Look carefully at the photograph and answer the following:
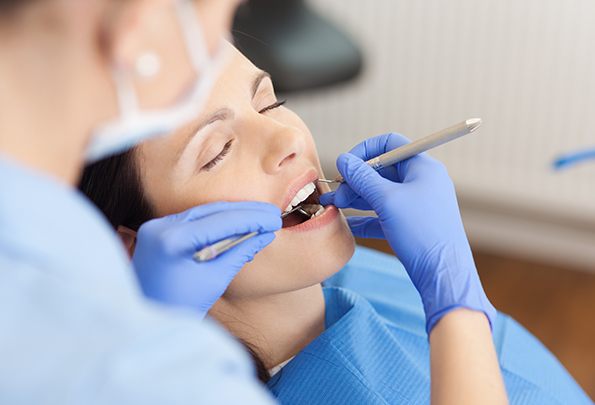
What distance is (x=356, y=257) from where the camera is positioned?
1.84 metres

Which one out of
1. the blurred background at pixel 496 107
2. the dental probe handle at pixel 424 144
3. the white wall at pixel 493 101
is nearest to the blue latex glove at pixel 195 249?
the dental probe handle at pixel 424 144

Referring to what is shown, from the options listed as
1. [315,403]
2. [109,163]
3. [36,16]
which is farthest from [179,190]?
[36,16]

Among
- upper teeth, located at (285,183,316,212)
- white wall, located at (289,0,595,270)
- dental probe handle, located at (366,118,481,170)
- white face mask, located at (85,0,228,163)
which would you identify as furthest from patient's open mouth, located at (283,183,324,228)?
white wall, located at (289,0,595,270)

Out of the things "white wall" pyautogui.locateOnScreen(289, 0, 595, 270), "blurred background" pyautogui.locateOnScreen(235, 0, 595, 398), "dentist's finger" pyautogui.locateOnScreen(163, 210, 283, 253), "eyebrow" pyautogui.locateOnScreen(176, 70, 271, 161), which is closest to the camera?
"dentist's finger" pyautogui.locateOnScreen(163, 210, 283, 253)

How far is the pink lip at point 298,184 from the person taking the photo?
4.60 ft

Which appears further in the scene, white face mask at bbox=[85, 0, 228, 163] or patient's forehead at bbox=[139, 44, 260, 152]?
patient's forehead at bbox=[139, 44, 260, 152]

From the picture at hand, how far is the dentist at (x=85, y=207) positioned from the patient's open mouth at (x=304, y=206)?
549mm

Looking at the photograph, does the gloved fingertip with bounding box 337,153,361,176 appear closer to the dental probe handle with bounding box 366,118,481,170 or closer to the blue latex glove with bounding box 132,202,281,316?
the dental probe handle with bounding box 366,118,481,170

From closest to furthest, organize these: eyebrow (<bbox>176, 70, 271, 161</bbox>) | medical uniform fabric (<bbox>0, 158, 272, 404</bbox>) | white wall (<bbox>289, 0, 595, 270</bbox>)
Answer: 1. medical uniform fabric (<bbox>0, 158, 272, 404</bbox>)
2. eyebrow (<bbox>176, 70, 271, 161</bbox>)
3. white wall (<bbox>289, 0, 595, 270</bbox>)

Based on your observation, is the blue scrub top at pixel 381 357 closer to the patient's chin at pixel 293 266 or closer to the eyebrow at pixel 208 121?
the patient's chin at pixel 293 266

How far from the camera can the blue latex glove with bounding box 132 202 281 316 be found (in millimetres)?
1241

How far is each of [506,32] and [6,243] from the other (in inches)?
88.7

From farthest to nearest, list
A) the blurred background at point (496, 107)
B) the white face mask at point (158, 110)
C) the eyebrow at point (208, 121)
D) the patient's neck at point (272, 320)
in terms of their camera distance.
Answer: the blurred background at point (496, 107) < the patient's neck at point (272, 320) < the eyebrow at point (208, 121) < the white face mask at point (158, 110)

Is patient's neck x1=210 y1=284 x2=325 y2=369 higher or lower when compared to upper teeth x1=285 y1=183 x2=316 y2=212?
lower
